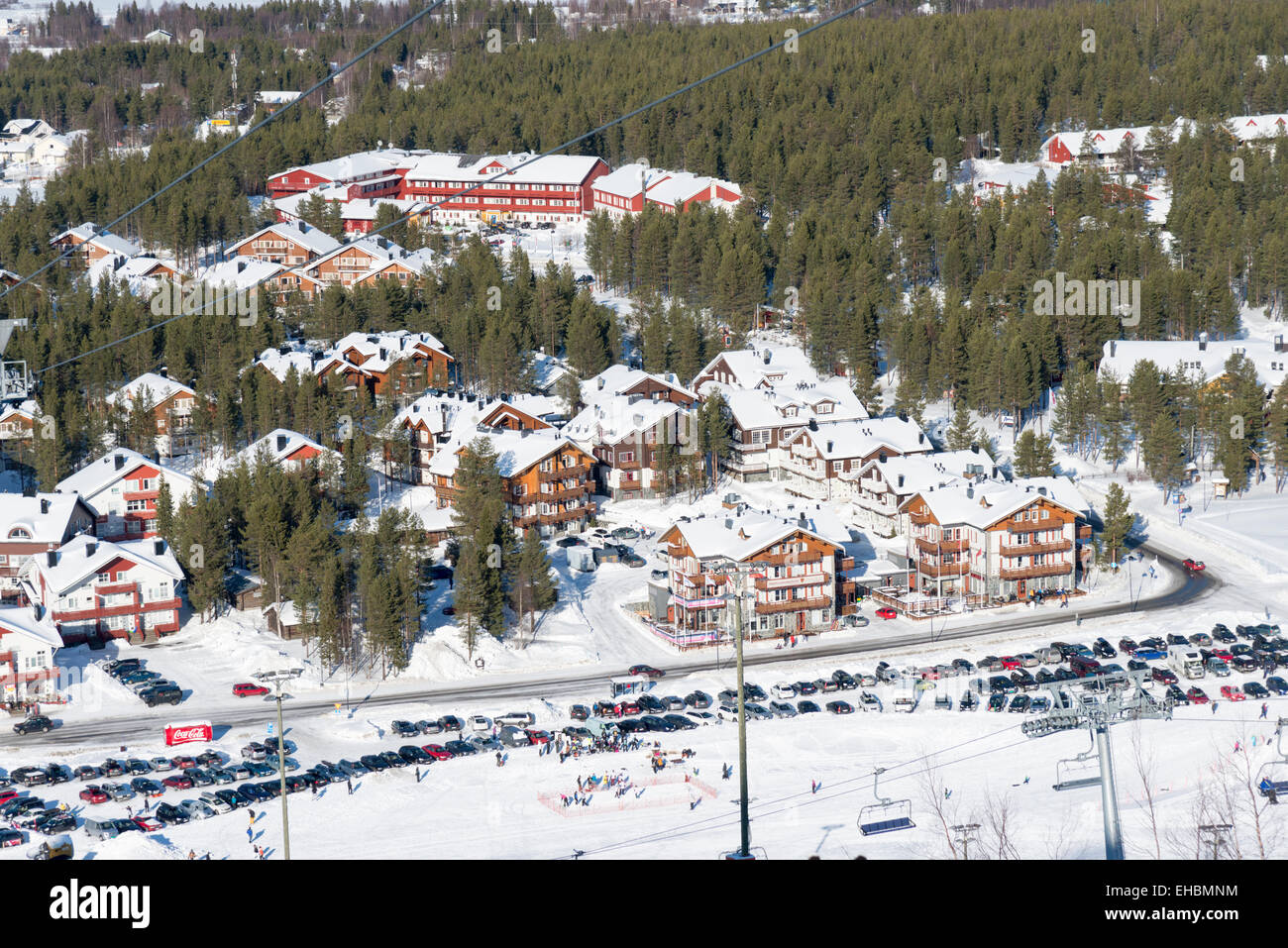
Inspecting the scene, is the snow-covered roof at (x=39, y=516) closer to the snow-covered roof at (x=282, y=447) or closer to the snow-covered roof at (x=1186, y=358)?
the snow-covered roof at (x=282, y=447)

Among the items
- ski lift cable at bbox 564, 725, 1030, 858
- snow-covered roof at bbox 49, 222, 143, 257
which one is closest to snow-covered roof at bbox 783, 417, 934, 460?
ski lift cable at bbox 564, 725, 1030, 858

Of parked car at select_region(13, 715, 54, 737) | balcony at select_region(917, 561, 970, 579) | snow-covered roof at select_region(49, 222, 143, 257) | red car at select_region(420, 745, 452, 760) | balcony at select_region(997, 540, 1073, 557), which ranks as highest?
snow-covered roof at select_region(49, 222, 143, 257)

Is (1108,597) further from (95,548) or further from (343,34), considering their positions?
(343,34)

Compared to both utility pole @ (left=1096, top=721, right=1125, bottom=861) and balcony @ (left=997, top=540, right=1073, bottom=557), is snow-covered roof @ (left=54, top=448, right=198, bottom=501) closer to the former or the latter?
balcony @ (left=997, top=540, right=1073, bottom=557)

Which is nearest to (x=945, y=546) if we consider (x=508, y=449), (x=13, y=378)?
(x=508, y=449)

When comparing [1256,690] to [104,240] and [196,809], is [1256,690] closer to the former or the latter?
[196,809]
